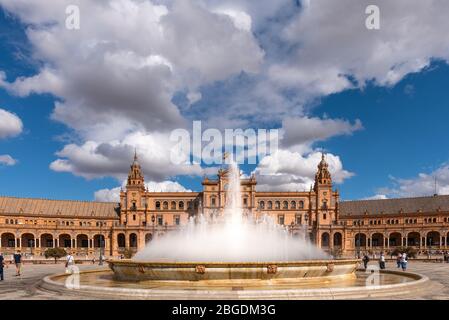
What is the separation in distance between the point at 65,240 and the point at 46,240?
4190 millimetres

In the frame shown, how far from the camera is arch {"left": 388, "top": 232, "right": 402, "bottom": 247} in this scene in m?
97.8

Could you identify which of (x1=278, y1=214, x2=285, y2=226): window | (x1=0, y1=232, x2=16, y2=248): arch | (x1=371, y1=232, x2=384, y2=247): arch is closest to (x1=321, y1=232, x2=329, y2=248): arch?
(x1=278, y1=214, x2=285, y2=226): window

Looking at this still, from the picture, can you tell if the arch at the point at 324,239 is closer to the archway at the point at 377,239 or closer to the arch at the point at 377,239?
the archway at the point at 377,239

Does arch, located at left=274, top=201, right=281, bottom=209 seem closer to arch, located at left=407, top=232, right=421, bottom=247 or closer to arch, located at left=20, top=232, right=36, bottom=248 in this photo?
arch, located at left=407, top=232, right=421, bottom=247

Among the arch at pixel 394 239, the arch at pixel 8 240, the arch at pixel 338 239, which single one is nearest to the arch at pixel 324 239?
the arch at pixel 338 239

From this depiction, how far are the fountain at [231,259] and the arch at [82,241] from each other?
7751 cm

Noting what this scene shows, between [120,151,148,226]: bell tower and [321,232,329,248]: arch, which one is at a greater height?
[120,151,148,226]: bell tower

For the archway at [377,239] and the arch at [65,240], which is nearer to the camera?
the arch at [65,240]

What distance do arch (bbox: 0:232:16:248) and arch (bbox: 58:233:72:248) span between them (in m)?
9.88

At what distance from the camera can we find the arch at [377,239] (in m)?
99.0

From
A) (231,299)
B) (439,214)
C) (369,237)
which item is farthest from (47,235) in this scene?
(231,299)
